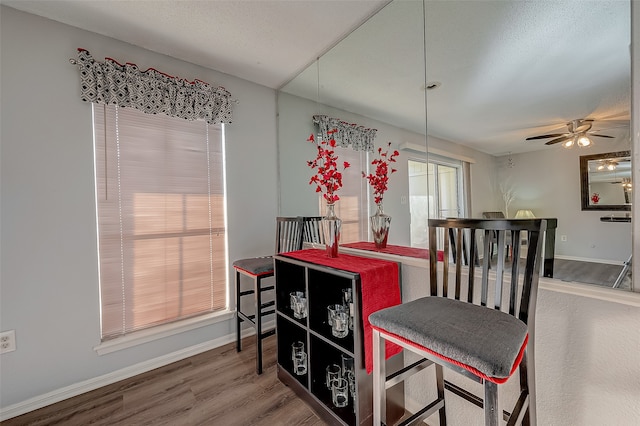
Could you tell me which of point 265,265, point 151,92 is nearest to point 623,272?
point 265,265

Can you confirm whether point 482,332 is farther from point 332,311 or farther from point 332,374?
point 332,374

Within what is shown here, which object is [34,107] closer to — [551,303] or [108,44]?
[108,44]

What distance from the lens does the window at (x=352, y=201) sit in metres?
2.02

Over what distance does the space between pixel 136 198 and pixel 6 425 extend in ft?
4.93

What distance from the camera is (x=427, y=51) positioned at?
5.12 ft

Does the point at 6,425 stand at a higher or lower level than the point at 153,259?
lower

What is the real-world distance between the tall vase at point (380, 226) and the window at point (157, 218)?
1429 millimetres

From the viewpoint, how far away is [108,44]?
76.9 inches

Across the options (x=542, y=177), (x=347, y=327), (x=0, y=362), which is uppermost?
(x=542, y=177)

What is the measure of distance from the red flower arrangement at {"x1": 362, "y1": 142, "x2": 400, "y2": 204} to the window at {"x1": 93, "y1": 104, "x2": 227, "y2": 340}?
142cm

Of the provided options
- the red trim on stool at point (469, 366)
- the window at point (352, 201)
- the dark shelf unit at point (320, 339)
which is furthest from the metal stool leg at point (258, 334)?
the red trim on stool at point (469, 366)

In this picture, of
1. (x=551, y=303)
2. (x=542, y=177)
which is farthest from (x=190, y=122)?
(x=551, y=303)

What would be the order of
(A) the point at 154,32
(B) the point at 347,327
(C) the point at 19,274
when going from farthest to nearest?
(A) the point at 154,32, (C) the point at 19,274, (B) the point at 347,327

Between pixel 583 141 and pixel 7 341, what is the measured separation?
3154mm
